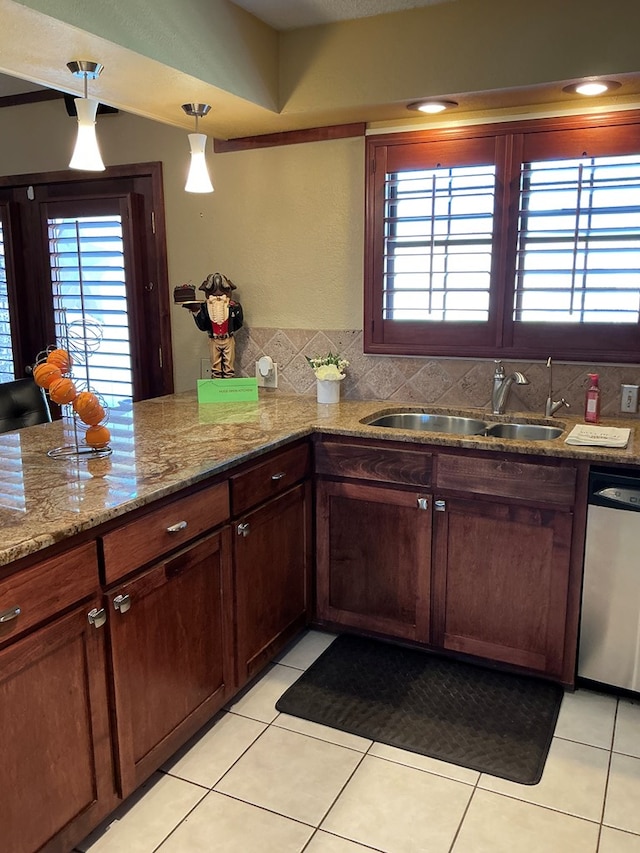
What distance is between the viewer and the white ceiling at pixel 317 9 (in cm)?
252

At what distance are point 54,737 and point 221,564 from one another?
28.8 inches

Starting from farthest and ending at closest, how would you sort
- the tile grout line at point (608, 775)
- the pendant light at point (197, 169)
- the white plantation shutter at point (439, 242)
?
the white plantation shutter at point (439, 242), the pendant light at point (197, 169), the tile grout line at point (608, 775)

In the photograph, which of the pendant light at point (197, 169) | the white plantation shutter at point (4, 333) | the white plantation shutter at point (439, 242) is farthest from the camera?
the white plantation shutter at point (4, 333)

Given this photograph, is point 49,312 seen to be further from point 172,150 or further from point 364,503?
point 364,503

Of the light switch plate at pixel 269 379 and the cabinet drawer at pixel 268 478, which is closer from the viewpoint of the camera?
the cabinet drawer at pixel 268 478

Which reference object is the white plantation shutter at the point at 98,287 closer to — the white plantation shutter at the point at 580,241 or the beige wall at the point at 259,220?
the beige wall at the point at 259,220

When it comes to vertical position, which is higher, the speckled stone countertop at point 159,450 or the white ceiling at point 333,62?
the white ceiling at point 333,62

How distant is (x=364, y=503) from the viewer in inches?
107

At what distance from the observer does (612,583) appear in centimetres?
234

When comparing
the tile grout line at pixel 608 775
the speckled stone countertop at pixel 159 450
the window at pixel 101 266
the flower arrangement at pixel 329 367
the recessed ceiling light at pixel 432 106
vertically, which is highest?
the recessed ceiling light at pixel 432 106

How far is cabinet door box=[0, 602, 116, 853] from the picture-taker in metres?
1.51

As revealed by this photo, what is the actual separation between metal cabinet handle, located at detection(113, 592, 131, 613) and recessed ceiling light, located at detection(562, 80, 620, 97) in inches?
89.6

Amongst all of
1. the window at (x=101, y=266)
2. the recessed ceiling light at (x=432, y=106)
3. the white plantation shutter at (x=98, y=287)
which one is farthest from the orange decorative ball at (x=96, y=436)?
the recessed ceiling light at (x=432, y=106)

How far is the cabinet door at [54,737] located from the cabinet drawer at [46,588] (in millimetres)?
40
